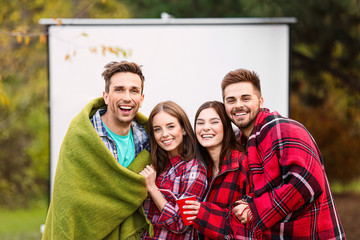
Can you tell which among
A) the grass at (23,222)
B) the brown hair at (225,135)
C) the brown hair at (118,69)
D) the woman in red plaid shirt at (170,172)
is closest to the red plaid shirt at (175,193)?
the woman in red plaid shirt at (170,172)

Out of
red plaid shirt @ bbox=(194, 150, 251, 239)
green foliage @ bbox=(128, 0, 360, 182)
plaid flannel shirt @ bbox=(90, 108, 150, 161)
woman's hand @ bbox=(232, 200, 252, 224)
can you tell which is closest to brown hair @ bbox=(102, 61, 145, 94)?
plaid flannel shirt @ bbox=(90, 108, 150, 161)

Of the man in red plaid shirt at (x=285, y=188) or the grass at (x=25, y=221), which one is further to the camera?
the grass at (x=25, y=221)

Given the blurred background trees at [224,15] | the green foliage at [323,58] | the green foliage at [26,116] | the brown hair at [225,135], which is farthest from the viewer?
the green foliage at [26,116]

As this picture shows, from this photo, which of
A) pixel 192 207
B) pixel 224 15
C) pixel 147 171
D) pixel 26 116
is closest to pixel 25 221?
pixel 26 116

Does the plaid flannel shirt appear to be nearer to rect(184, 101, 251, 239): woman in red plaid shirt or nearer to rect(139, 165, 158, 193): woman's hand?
rect(139, 165, 158, 193): woman's hand

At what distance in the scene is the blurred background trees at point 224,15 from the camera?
183 inches

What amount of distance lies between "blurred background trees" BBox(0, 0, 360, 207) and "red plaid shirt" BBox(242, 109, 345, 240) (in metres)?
1.71

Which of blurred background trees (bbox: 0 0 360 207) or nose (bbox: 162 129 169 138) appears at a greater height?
blurred background trees (bbox: 0 0 360 207)

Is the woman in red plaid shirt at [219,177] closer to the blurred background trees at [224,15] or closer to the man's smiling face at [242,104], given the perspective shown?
the man's smiling face at [242,104]

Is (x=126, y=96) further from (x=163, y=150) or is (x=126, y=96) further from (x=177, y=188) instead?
(x=177, y=188)

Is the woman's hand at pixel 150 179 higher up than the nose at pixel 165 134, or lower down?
lower down

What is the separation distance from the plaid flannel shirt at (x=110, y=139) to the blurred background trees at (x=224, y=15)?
53.4 inches

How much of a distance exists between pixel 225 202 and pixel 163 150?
20.2 inches

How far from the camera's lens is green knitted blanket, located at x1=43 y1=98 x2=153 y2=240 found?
2.16m
